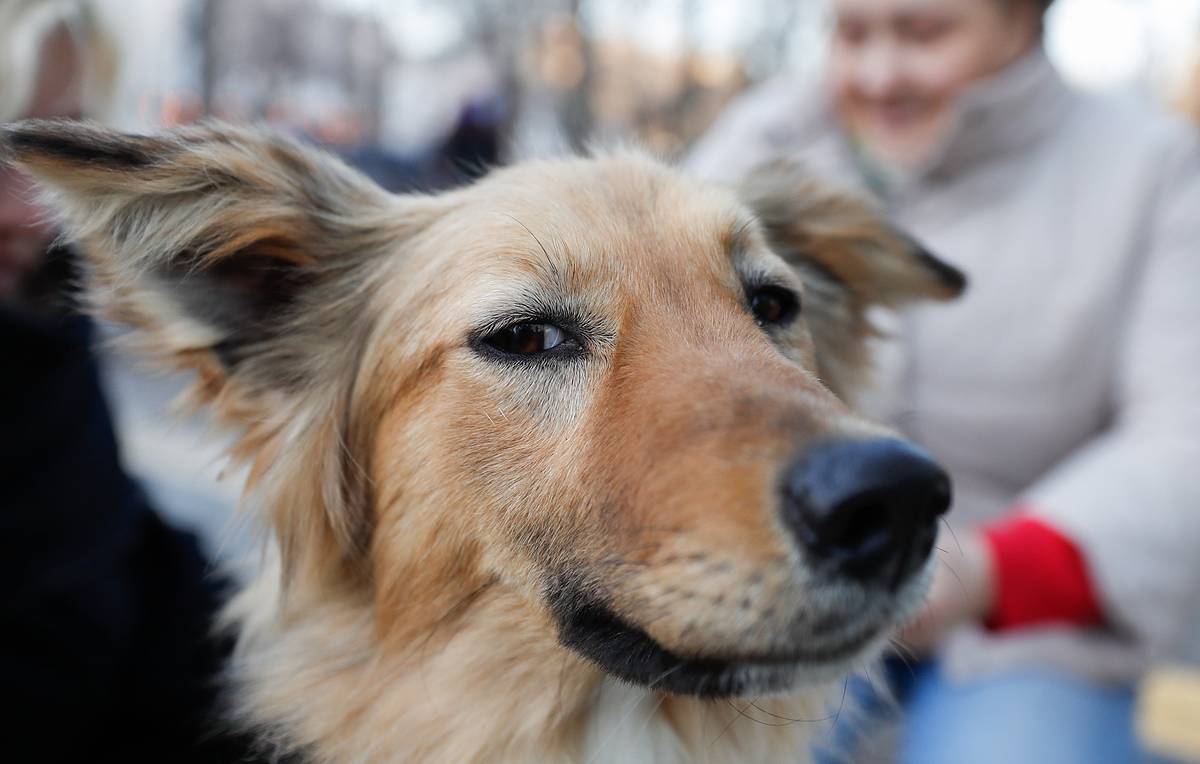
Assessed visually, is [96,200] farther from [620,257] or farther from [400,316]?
[620,257]

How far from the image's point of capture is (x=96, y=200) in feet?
5.44

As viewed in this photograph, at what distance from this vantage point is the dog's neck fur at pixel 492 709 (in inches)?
72.6

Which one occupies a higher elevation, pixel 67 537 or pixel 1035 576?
pixel 1035 576

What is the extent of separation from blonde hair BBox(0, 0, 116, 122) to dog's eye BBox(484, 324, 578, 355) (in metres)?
1.50

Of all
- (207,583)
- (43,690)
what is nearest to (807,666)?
(43,690)

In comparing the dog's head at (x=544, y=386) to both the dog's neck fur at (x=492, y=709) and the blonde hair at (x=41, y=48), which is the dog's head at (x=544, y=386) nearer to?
the dog's neck fur at (x=492, y=709)

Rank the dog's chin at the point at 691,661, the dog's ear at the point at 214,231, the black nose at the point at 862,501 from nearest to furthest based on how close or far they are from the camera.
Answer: the black nose at the point at 862,501
the dog's chin at the point at 691,661
the dog's ear at the point at 214,231

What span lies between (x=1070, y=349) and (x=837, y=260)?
923 mm

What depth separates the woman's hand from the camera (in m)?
2.33

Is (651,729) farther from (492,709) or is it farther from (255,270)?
(255,270)

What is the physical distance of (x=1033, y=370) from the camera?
2801 millimetres

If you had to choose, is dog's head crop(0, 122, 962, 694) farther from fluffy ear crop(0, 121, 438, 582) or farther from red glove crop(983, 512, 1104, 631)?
red glove crop(983, 512, 1104, 631)

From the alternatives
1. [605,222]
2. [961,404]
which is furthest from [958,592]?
[605,222]

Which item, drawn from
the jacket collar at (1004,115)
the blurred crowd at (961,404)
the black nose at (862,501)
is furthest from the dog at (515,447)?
the jacket collar at (1004,115)
